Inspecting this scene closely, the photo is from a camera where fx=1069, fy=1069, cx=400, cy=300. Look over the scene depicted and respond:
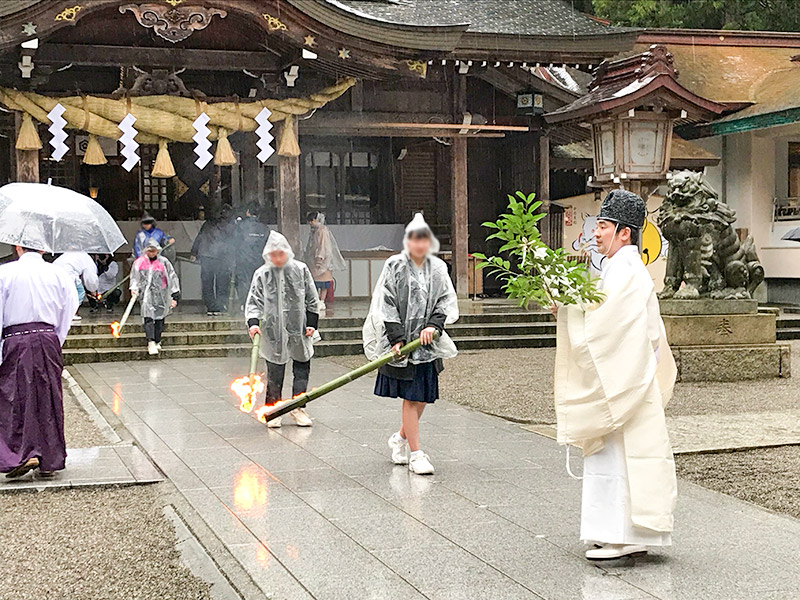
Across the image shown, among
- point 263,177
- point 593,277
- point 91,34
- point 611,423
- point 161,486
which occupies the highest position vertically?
point 91,34

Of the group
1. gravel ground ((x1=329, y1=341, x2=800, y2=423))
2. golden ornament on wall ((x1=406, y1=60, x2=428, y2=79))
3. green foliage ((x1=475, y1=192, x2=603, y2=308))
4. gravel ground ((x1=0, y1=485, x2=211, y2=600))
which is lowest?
gravel ground ((x1=0, y1=485, x2=211, y2=600))

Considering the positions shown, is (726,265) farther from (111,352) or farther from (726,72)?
(726,72)

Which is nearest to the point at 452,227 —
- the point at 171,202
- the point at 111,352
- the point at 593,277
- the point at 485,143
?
the point at 485,143

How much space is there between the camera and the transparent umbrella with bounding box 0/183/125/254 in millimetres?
7305

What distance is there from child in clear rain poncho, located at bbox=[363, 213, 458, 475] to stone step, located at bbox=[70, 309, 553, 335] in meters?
8.56

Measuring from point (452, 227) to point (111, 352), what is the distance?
6.65 metres

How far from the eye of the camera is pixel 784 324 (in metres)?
17.5

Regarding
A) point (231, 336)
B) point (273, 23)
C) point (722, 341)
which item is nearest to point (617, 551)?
point (722, 341)

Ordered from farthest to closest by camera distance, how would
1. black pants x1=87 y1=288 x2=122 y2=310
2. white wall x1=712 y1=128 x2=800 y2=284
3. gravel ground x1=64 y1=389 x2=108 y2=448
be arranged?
white wall x1=712 y1=128 x2=800 y2=284
black pants x1=87 y1=288 x2=122 y2=310
gravel ground x1=64 y1=389 x2=108 y2=448

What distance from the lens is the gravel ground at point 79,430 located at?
28.3ft

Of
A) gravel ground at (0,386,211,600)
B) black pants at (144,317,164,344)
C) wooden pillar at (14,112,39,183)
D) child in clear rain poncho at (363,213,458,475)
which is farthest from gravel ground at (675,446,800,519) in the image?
wooden pillar at (14,112,39,183)

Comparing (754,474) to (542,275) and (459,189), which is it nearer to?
(542,275)

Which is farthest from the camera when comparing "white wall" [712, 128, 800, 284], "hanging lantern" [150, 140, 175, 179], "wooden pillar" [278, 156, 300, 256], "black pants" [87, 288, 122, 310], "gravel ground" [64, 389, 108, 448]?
"white wall" [712, 128, 800, 284]

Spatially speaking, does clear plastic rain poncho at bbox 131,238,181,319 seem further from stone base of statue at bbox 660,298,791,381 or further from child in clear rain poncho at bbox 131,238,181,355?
stone base of statue at bbox 660,298,791,381
